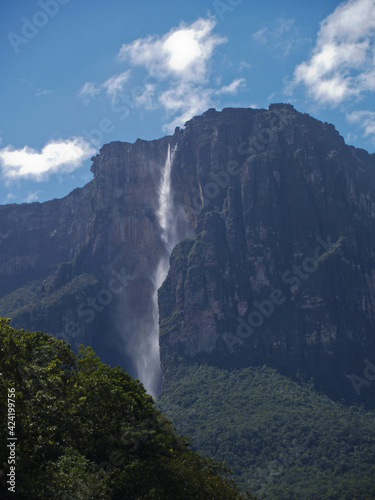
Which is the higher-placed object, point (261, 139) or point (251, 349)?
point (261, 139)

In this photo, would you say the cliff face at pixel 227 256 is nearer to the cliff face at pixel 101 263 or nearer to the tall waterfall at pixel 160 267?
the cliff face at pixel 101 263

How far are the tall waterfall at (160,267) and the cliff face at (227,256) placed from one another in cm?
107

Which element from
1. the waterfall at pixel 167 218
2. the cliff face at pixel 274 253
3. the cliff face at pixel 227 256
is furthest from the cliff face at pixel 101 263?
the cliff face at pixel 274 253

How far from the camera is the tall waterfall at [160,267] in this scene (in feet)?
483

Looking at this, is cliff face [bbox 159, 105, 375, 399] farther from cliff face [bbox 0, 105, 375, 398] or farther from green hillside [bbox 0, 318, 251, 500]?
green hillside [bbox 0, 318, 251, 500]

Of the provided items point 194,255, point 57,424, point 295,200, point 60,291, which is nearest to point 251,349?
point 194,255

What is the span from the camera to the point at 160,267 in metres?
158

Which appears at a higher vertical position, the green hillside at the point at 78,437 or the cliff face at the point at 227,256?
the cliff face at the point at 227,256

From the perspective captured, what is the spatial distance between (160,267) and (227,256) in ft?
79.2

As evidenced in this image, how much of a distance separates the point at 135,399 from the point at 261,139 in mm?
123384

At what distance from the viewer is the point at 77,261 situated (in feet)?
548

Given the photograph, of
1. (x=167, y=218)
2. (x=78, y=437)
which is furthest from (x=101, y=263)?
(x=78, y=437)

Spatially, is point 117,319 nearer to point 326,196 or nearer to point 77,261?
point 77,261

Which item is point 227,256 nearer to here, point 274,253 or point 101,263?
point 274,253
